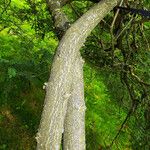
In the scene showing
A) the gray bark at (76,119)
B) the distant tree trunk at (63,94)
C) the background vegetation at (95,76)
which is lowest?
the background vegetation at (95,76)

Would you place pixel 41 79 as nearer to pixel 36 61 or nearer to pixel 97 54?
pixel 36 61

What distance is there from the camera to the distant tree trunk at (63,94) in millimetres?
3131

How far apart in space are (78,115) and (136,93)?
2.52 meters

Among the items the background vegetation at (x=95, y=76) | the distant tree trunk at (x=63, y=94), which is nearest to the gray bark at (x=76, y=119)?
the distant tree trunk at (x=63, y=94)

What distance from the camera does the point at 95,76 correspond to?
7.33 metres

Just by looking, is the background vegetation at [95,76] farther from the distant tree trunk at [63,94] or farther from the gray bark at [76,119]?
the gray bark at [76,119]

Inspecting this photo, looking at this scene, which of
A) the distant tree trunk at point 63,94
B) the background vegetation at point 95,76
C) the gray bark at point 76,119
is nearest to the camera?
the distant tree trunk at point 63,94

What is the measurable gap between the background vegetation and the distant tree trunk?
1.15 metres

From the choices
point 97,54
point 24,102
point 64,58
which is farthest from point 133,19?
point 24,102

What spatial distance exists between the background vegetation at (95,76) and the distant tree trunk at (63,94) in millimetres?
1152

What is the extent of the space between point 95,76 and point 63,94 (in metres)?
4.01

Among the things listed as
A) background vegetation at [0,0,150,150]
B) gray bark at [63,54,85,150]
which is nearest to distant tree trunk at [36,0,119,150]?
gray bark at [63,54,85,150]

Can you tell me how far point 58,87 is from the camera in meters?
3.36

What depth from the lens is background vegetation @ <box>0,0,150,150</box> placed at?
5668 millimetres
